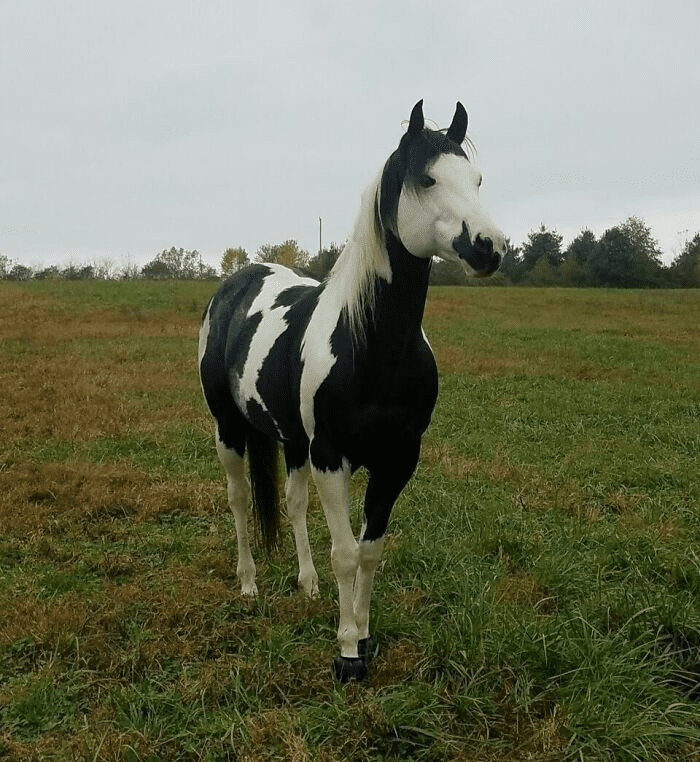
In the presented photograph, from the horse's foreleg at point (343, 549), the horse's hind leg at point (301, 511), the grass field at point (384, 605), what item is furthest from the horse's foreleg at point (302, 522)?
the horse's foreleg at point (343, 549)

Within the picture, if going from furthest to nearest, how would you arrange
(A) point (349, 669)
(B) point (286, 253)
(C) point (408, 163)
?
(B) point (286, 253), (A) point (349, 669), (C) point (408, 163)

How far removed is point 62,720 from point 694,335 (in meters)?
17.8

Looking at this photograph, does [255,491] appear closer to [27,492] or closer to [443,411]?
[27,492]

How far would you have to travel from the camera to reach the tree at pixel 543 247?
53.3 metres

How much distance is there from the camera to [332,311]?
280cm

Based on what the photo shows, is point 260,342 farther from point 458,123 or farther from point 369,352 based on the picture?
point 458,123

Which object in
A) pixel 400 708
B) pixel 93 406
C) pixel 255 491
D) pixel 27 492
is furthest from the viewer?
pixel 93 406

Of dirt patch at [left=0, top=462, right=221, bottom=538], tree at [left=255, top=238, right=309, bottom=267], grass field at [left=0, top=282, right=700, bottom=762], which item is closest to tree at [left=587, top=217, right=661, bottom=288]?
tree at [left=255, top=238, right=309, bottom=267]

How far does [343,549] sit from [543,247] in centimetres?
5653

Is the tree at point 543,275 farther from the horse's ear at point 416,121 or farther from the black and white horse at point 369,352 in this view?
the horse's ear at point 416,121

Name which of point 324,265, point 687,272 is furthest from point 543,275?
point 324,265

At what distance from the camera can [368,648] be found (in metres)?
2.98

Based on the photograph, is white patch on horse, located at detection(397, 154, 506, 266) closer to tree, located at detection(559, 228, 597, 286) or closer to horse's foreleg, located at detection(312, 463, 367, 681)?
horse's foreleg, located at detection(312, 463, 367, 681)

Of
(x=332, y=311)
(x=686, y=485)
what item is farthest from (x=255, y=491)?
(x=686, y=485)
